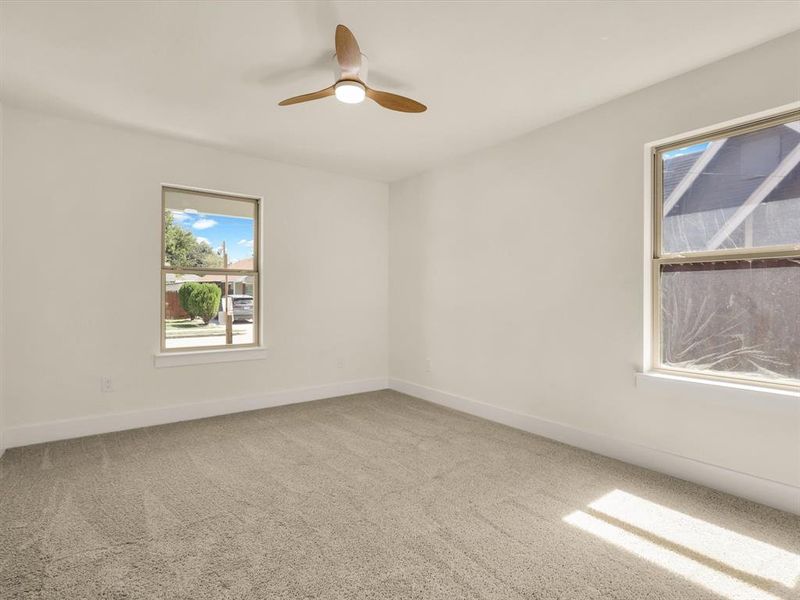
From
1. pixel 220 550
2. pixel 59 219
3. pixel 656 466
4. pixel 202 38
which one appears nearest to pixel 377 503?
pixel 220 550

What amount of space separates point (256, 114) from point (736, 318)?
3607mm

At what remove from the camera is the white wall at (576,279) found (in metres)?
2.55

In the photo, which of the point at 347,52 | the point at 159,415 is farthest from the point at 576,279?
the point at 159,415

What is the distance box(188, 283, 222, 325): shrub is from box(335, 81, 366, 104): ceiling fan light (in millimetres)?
2590

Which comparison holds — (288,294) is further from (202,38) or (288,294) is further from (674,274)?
(674,274)

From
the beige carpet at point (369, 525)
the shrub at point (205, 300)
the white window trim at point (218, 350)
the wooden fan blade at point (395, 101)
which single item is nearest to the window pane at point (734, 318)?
the beige carpet at point (369, 525)

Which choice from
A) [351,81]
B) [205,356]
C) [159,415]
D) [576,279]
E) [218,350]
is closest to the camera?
[351,81]

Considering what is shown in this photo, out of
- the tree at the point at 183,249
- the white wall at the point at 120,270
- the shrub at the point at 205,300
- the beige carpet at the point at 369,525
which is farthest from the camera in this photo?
the shrub at the point at 205,300

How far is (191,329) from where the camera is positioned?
4242mm

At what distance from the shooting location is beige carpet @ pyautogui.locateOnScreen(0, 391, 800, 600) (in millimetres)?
1799

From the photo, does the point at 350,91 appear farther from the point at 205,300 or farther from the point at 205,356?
the point at 205,356

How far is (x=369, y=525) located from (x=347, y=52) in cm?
241

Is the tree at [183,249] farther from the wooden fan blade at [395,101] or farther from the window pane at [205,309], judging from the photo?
the wooden fan blade at [395,101]

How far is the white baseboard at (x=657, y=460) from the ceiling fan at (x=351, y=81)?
2.66 m
